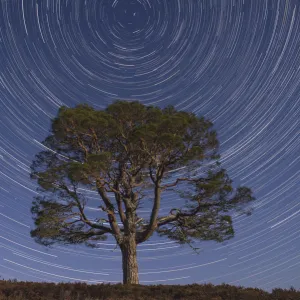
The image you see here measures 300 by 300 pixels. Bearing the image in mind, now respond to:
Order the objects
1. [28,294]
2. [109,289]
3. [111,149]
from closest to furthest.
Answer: [28,294]
[109,289]
[111,149]

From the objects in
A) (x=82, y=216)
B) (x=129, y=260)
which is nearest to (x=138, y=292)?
(x=129, y=260)

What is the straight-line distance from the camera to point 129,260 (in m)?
18.5

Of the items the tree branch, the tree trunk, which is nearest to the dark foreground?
the tree trunk

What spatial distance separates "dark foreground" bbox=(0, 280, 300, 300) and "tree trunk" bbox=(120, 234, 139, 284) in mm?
3925

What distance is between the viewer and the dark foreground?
1138cm

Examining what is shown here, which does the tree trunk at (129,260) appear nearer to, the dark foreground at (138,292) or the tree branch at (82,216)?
the tree branch at (82,216)

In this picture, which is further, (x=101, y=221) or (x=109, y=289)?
(x=101, y=221)

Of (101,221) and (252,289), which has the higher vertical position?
(101,221)

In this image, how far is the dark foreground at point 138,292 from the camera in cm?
1138

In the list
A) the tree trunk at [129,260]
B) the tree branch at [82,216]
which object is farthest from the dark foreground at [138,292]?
the tree branch at [82,216]

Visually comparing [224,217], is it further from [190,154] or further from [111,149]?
[111,149]

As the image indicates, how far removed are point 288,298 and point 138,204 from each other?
11.2 metres

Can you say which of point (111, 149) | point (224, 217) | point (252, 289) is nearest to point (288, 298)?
point (252, 289)

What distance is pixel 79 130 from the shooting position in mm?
20344
